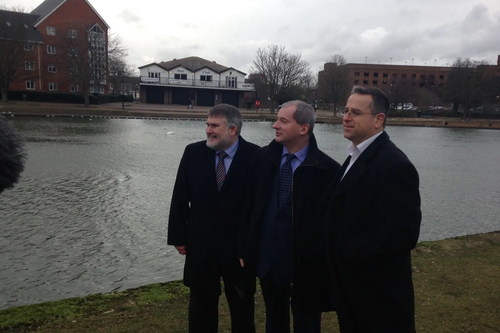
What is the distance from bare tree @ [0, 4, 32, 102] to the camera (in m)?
44.1

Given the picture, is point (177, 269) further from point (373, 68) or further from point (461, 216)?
point (373, 68)

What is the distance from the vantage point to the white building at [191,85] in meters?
67.2

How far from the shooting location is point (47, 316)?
4230 millimetres

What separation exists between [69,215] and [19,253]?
7.38ft

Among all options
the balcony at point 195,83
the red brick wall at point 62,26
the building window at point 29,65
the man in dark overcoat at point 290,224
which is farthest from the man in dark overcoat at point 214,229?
the balcony at point 195,83

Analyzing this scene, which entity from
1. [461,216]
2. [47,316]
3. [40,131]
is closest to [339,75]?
[40,131]

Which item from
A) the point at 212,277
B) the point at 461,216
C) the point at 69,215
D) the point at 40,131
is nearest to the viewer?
the point at 212,277

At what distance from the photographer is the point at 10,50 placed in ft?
147

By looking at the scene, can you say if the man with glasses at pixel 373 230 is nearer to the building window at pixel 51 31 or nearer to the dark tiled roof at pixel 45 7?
the building window at pixel 51 31

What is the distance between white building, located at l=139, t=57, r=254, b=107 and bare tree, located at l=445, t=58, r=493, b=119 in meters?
35.9

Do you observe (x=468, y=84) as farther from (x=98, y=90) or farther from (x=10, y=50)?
(x=10, y=50)

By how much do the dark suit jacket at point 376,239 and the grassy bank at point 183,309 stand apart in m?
1.57

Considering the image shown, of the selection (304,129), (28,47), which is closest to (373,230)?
(304,129)

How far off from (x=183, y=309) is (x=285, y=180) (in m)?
2.13
